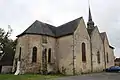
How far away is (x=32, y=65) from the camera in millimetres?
24672

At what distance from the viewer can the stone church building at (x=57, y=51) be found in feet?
81.6

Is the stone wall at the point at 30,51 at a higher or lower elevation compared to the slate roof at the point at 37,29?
lower

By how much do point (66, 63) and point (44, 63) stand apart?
4.01 m

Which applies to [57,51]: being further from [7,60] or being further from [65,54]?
[7,60]

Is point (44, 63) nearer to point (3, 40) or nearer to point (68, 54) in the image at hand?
point (68, 54)

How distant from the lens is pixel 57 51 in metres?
28.0

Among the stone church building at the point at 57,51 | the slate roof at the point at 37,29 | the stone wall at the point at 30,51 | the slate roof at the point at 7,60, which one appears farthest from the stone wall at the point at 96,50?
the slate roof at the point at 7,60

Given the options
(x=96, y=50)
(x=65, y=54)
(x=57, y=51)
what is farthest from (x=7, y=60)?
(x=96, y=50)

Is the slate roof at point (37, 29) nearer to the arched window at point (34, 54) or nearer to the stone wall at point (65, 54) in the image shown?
the stone wall at point (65, 54)

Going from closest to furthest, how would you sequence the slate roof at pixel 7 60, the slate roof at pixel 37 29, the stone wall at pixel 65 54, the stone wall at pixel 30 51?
the stone wall at pixel 30 51, the stone wall at pixel 65 54, the slate roof at pixel 37 29, the slate roof at pixel 7 60

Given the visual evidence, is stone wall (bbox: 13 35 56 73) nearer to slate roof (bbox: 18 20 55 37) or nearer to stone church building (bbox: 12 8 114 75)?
stone church building (bbox: 12 8 114 75)

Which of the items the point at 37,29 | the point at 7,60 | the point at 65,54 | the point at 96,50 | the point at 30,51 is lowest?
the point at 7,60

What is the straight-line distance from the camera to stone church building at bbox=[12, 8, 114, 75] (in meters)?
24.9

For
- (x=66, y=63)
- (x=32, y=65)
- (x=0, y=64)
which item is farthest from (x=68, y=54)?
(x=0, y=64)
